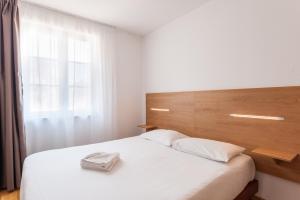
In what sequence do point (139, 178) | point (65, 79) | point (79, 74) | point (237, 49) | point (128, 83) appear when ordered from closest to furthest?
point (139, 178)
point (237, 49)
point (65, 79)
point (79, 74)
point (128, 83)

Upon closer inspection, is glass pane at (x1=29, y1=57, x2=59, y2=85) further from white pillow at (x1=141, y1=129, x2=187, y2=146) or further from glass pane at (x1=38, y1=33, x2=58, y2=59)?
white pillow at (x1=141, y1=129, x2=187, y2=146)

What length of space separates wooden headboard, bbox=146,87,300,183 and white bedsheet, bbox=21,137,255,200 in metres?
0.25

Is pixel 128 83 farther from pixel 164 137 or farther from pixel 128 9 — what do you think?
pixel 164 137

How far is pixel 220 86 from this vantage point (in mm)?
2334

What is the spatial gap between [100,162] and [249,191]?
1.52 metres

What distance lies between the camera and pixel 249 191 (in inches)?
70.2

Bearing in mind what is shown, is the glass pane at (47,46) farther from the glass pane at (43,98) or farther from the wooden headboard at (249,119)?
the wooden headboard at (249,119)

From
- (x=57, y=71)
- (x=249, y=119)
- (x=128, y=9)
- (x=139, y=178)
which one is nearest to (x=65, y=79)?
(x=57, y=71)

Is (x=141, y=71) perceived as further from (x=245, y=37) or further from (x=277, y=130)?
(x=277, y=130)

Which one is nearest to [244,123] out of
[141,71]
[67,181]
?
[67,181]

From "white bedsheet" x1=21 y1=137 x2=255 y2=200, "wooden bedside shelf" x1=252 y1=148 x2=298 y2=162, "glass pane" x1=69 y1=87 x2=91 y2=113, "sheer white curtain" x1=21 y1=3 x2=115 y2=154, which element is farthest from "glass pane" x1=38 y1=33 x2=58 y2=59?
"wooden bedside shelf" x1=252 y1=148 x2=298 y2=162

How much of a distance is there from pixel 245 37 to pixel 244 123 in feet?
3.30

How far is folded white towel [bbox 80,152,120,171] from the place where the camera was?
5.20 ft

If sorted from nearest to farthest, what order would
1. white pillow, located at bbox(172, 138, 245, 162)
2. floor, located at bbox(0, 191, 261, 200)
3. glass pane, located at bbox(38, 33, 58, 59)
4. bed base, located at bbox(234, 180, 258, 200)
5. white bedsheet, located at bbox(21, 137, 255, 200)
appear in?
1. white bedsheet, located at bbox(21, 137, 255, 200)
2. bed base, located at bbox(234, 180, 258, 200)
3. white pillow, located at bbox(172, 138, 245, 162)
4. floor, located at bbox(0, 191, 261, 200)
5. glass pane, located at bbox(38, 33, 58, 59)
